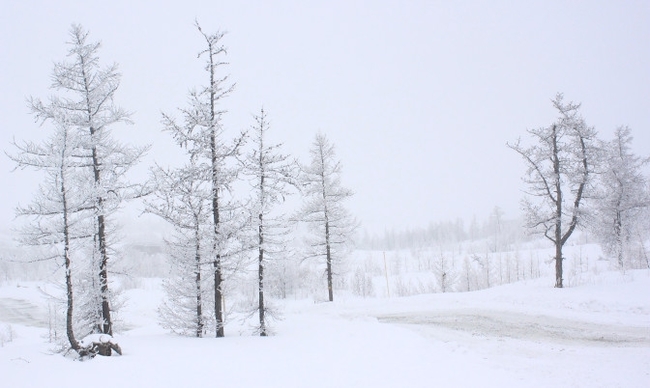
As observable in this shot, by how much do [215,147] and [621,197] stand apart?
34150 millimetres

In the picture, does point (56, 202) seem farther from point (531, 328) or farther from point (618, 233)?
point (618, 233)

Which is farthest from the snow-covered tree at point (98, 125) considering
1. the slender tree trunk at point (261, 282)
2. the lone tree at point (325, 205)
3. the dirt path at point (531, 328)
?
the lone tree at point (325, 205)

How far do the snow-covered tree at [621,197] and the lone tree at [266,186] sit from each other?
28871mm

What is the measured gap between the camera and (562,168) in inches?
943

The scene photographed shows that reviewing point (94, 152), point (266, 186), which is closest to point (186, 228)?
point (266, 186)

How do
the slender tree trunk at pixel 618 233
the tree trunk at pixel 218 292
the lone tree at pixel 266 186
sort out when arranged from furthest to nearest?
the slender tree trunk at pixel 618 233
the lone tree at pixel 266 186
the tree trunk at pixel 218 292

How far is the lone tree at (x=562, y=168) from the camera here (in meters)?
23.7

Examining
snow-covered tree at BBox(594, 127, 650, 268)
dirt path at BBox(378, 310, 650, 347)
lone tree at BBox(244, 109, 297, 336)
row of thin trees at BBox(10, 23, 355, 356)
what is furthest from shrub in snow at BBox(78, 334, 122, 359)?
snow-covered tree at BBox(594, 127, 650, 268)

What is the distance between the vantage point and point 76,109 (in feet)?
46.5

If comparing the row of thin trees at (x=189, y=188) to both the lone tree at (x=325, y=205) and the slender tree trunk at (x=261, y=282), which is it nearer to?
the slender tree trunk at (x=261, y=282)

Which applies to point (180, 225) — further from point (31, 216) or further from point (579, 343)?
point (579, 343)

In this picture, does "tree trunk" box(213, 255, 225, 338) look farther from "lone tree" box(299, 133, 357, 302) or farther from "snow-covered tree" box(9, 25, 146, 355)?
"lone tree" box(299, 133, 357, 302)

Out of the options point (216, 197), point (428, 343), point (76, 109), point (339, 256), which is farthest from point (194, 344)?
point (339, 256)

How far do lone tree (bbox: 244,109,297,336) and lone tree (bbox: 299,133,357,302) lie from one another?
38.5 ft
